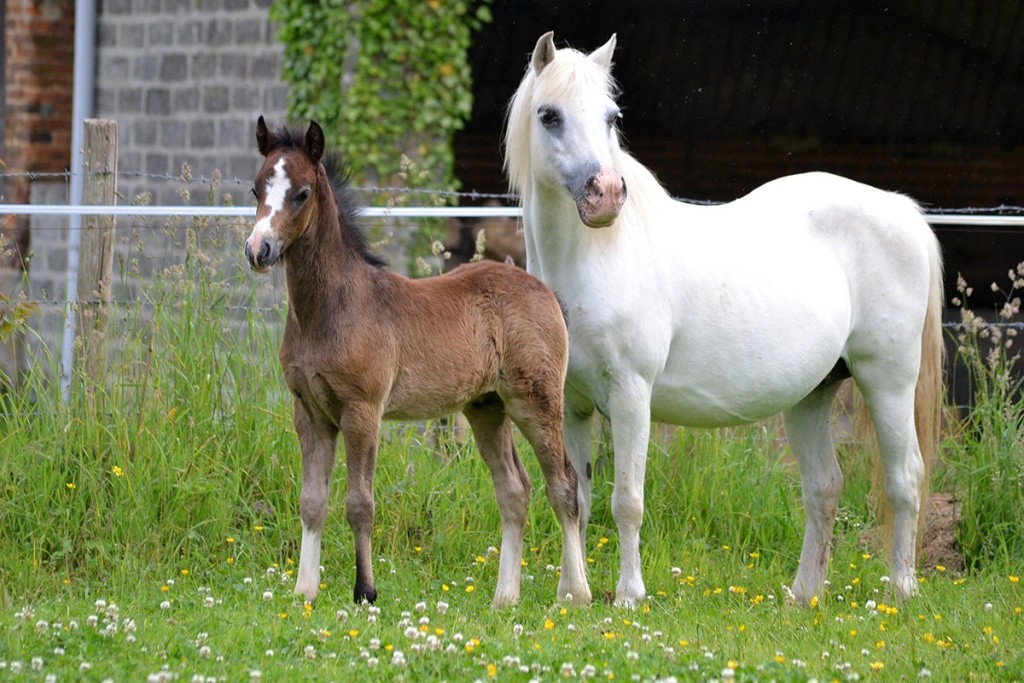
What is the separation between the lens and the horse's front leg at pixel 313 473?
497 centimetres

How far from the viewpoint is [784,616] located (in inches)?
207

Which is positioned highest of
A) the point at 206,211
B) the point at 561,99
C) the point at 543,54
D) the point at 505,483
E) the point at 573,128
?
the point at 543,54

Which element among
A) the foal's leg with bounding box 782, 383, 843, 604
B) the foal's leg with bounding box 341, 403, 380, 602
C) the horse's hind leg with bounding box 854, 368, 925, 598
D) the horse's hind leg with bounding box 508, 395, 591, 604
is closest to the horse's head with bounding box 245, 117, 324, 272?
the foal's leg with bounding box 341, 403, 380, 602

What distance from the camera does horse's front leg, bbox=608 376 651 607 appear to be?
207 inches

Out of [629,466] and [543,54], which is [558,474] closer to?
[629,466]

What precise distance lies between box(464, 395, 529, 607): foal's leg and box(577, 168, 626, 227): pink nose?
92cm

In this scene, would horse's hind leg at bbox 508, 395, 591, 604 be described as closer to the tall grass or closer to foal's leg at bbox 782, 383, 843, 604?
foal's leg at bbox 782, 383, 843, 604

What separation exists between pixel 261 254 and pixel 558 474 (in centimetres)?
156

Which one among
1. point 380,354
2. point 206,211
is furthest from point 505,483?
point 206,211

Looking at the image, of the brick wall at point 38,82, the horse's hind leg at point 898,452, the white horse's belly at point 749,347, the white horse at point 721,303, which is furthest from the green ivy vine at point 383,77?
the horse's hind leg at point 898,452

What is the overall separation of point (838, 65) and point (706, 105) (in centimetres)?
126

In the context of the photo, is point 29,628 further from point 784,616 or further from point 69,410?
point 784,616

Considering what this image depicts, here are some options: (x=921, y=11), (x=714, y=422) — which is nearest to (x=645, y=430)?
(x=714, y=422)

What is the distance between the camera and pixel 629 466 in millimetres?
5281
